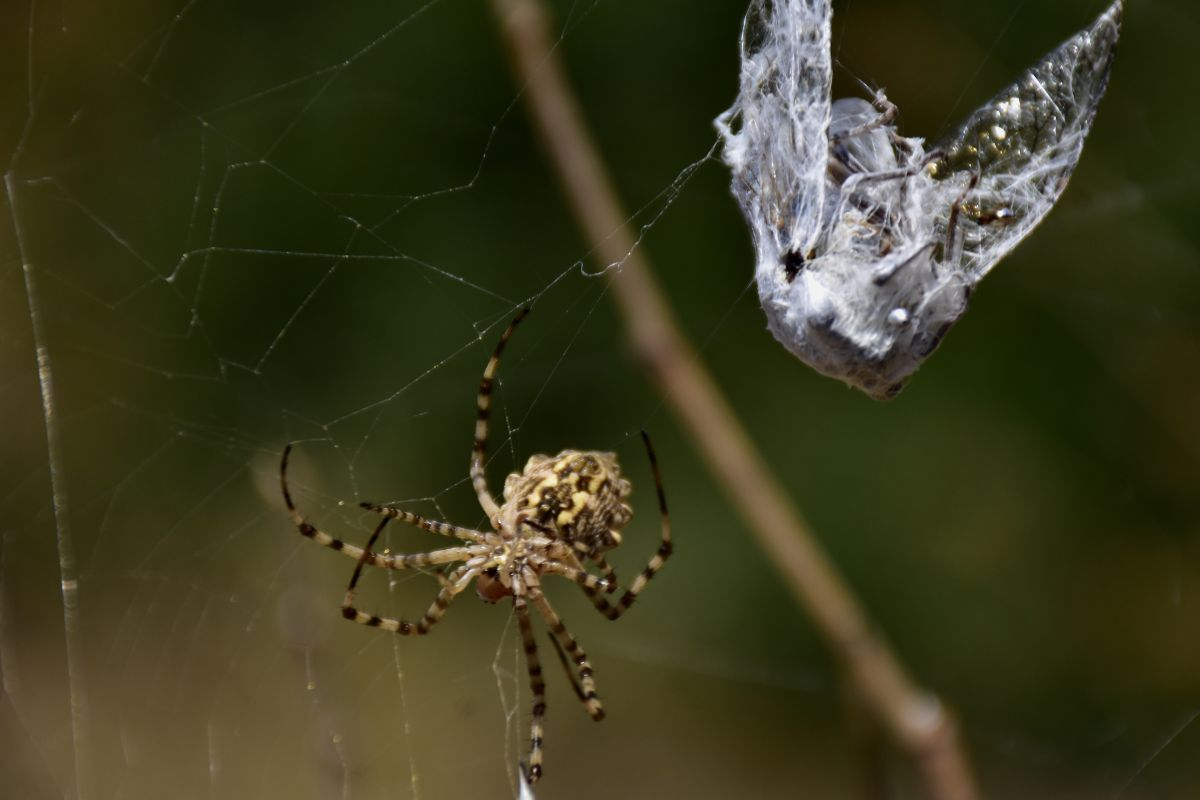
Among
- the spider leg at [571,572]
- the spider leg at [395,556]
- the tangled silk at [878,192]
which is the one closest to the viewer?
the tangled silk at [878,192]

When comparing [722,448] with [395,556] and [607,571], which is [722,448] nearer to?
[607,571]

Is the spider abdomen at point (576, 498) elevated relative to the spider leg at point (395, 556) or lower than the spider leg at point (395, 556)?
lower

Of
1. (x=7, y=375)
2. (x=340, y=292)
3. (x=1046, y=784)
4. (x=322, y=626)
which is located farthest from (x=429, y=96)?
(x=1046, y=784)

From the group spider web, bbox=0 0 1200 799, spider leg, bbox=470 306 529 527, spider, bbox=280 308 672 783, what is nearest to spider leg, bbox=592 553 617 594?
spider, bbox=280 308 672 783

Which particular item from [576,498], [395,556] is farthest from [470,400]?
[576,498]

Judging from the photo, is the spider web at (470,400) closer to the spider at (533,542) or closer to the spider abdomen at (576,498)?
the spider at (533,542)

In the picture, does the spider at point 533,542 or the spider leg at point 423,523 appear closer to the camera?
the spider leg at point 423,523

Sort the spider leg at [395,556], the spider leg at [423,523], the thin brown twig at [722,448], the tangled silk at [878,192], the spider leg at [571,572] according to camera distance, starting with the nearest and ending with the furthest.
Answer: the thin brown twig at [722,448] → the tangled silk at [878,192] → the spider leg at [423,523] → the spider leg at [395,556] → the spider leg at [571,572]

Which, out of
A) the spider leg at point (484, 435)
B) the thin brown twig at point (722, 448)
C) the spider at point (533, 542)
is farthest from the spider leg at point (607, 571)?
the thin brown twig at point (722, 448)
